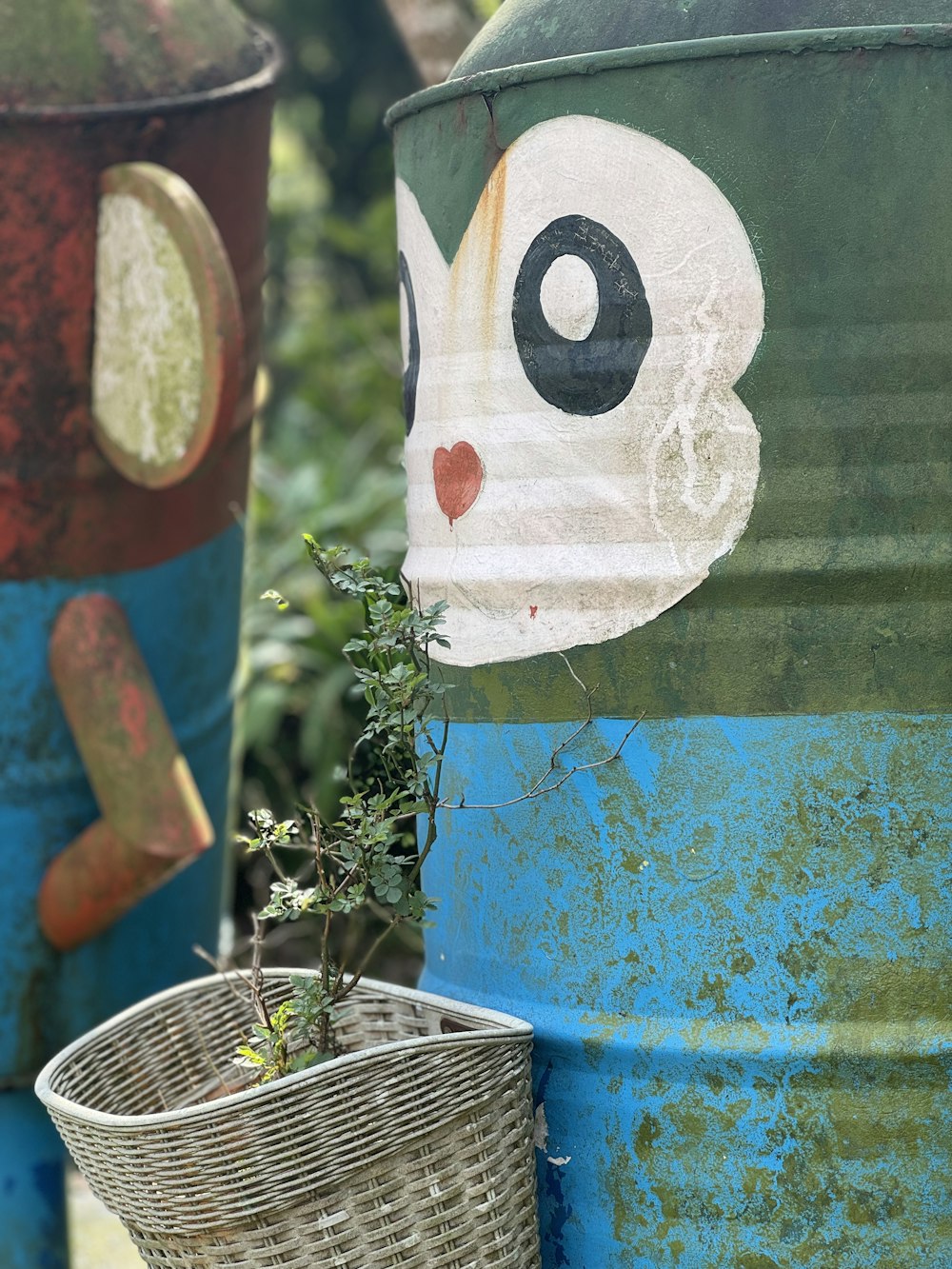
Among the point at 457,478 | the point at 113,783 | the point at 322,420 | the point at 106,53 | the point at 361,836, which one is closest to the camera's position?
the point at 361,836

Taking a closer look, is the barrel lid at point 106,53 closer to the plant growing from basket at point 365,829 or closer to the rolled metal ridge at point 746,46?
the rolled metal ridge at point 746,46

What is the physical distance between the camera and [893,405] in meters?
1.97

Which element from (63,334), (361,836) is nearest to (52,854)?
(63,334)

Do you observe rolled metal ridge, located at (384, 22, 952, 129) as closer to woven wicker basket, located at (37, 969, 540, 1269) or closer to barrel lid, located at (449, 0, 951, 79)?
barrel lid, located at (449, 0, 951, 79)

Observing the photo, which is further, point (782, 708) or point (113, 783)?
point (113, 783)

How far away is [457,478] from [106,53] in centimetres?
126

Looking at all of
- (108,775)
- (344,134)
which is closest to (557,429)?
(108,775)

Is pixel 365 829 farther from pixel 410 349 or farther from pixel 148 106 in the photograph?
pixel 148 106

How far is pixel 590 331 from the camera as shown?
2035 mm

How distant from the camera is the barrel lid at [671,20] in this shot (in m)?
2.02

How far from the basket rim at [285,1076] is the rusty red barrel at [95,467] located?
1.94 feet

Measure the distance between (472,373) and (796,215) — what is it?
47cm

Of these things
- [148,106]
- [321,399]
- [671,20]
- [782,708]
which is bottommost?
[321,399]

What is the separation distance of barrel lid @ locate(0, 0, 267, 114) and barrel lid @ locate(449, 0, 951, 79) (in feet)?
3.06
